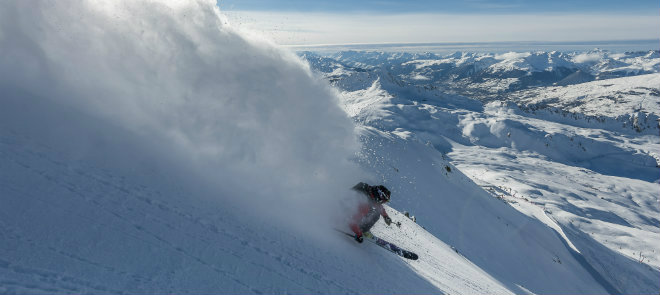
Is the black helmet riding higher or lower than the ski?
higher

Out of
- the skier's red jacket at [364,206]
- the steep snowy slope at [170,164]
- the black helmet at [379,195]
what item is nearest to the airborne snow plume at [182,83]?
the steep snowy slope at [170,164]

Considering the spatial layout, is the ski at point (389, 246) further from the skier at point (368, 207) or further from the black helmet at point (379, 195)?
the black helmet at point (379, 195)

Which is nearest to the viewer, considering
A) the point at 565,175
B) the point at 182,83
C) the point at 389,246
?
the point at 182,83

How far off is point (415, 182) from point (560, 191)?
92184 mm

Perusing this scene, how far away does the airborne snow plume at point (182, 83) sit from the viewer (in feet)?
40.0

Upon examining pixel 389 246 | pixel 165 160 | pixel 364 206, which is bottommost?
pixel 389 246

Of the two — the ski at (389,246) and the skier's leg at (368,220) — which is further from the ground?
the skier's leg at (368,220)

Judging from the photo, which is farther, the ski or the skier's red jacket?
the ski

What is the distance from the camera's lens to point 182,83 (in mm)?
13531

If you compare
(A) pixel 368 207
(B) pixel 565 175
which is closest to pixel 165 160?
(A) pixel 368 207

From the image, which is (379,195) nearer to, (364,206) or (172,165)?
(364,206)

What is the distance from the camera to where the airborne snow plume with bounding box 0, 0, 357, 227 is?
12188 millimetres

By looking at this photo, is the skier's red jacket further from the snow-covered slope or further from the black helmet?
the snow-covered slope

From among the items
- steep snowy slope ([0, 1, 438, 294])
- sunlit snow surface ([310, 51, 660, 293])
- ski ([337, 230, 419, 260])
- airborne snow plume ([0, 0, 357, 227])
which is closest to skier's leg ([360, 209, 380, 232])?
ski ([337, 230, 419, 260])
